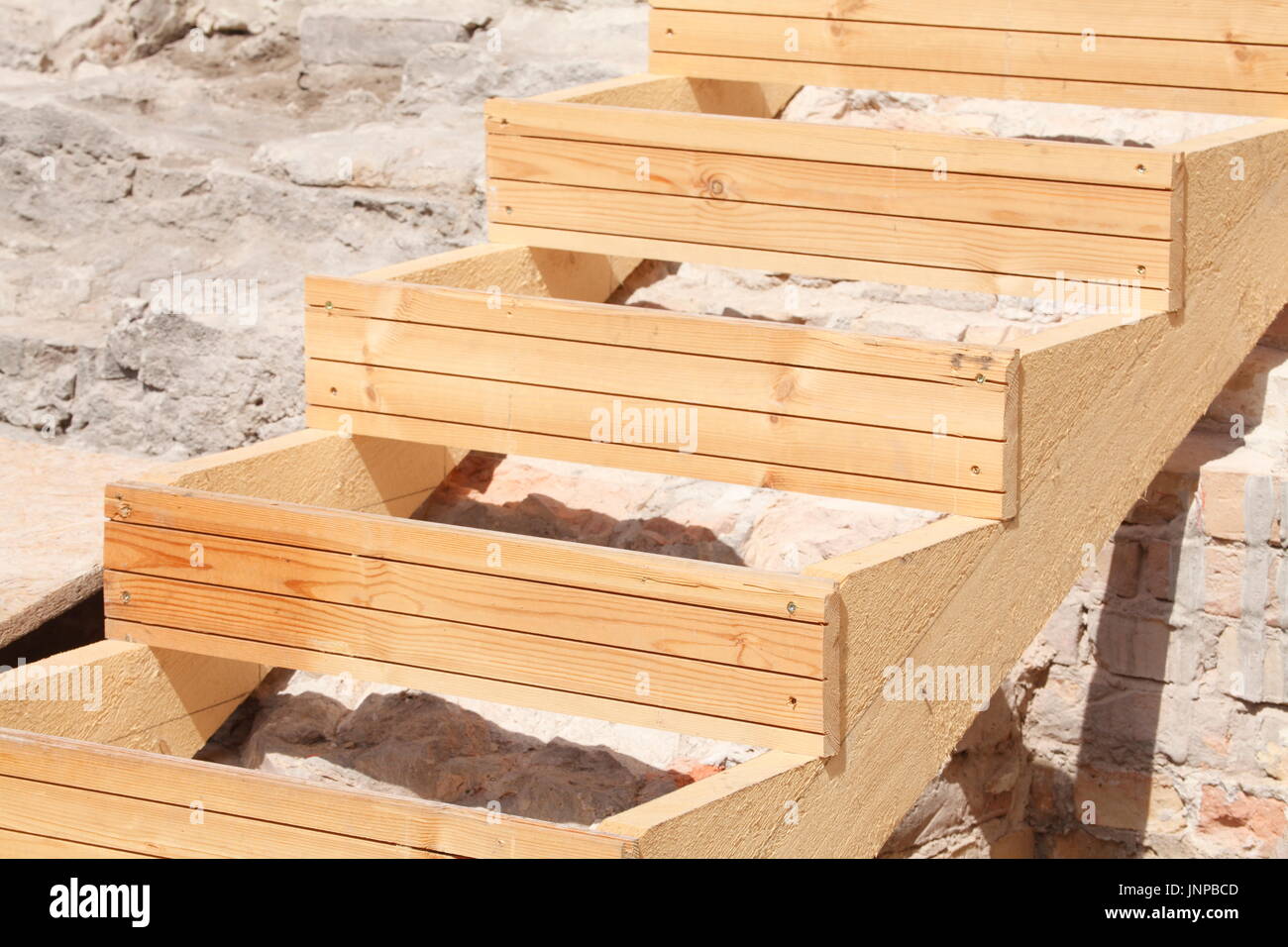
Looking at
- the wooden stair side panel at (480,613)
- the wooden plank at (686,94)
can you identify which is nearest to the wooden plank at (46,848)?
the wooden stair side panel at (480,613)

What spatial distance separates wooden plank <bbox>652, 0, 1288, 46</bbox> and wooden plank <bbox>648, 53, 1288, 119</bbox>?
127mm

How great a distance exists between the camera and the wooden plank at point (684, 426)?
299 centimetres

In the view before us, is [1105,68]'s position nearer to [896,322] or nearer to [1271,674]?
[896,322]

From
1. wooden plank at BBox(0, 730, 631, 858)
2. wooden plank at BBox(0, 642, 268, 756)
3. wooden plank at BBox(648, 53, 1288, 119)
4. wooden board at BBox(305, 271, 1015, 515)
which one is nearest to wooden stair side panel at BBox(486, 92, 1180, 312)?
wooden board at BBox(305, 271, 1015, 515)

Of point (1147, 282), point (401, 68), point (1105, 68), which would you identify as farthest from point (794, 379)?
point (401, 68)

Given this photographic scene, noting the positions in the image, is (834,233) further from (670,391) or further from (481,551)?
(481,551)

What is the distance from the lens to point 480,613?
113 inches

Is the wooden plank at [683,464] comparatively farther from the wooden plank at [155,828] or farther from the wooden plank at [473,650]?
the wooden plank at [155,828]

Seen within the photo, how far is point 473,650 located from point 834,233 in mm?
1356

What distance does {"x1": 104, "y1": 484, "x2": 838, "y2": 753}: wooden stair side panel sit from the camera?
105 inches

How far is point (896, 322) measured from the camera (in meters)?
4.27

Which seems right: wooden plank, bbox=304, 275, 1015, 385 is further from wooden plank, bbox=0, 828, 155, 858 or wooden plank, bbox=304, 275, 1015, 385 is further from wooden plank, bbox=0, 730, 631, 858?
wooden plank, bbox=0, 828, 155, 858

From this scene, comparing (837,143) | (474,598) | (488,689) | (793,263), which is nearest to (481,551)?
(474,598)

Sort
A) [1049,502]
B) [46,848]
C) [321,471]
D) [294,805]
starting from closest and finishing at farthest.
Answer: [294,805] < [46,848] < [1049,502] < [321,471]
